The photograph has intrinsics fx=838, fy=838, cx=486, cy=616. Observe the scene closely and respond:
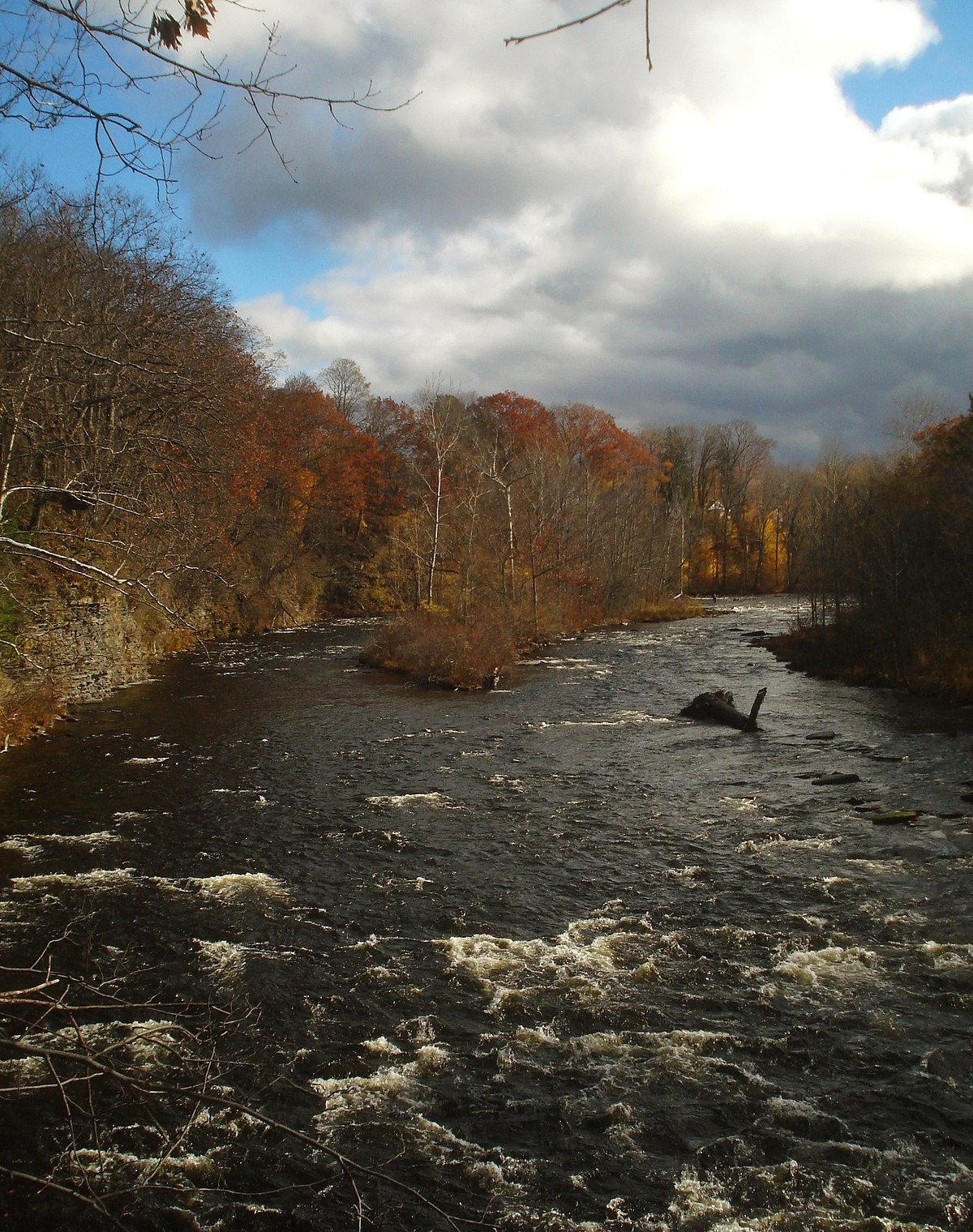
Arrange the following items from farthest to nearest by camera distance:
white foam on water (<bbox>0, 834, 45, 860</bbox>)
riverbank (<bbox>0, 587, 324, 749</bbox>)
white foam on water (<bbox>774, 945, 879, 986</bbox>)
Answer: riverbank (<bbox>0, 587, 324, 749</bbox>)
white foam on water (<bbox>0, 834, 45, 860</bbox>)
white foam on water (<bbox>774, 945, 879, 986</bbox>)

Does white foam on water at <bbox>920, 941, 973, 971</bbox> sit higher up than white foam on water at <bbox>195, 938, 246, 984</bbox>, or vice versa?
white foam on water at <bbox>920, 941, 973, 971</bbox>

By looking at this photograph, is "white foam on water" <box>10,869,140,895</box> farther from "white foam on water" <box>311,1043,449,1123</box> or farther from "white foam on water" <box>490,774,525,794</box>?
"white foam on water" <box>490,774,525,794</box>

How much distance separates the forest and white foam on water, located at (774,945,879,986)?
6.07 m

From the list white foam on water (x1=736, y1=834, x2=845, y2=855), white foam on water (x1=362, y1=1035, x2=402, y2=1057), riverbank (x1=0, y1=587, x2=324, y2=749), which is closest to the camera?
white foam on water (x1=362, y1=1035, x2=402, y2=1057)

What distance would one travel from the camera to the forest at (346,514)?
9.62 meters

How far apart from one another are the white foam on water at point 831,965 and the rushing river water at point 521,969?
3 centimetres

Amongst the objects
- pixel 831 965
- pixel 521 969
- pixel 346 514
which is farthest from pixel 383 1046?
pixel 346 514

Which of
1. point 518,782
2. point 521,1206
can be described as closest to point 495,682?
point 518,782

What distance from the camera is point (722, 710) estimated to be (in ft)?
62.6

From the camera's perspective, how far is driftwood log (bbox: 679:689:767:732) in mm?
18188

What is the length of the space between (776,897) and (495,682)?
1583cm

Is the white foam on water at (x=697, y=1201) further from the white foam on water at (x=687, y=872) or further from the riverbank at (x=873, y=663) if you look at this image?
the riverbank at (x=873, y=663)

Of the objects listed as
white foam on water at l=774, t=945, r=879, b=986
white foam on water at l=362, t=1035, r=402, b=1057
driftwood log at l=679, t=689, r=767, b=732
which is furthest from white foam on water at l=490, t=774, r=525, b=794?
white foam on water at l=362, t=1035, r=402, b=1057

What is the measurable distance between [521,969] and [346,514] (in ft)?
149
